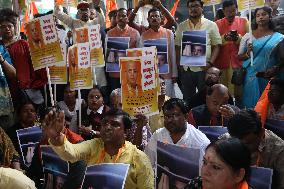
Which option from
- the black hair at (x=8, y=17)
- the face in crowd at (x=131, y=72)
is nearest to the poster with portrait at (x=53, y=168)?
the face in crowd at (x=131, y=72)

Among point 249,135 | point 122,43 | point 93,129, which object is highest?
point 122,43

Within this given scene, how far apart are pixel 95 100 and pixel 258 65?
1864 mm

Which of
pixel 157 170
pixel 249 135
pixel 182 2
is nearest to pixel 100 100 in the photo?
pixel 157 170

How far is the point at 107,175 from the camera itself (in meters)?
3.35

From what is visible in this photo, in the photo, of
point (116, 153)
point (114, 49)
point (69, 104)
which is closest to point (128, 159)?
point (116, 153)

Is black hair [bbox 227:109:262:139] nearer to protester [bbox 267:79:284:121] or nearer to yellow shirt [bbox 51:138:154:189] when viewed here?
yellow shirt [bbox 51:138:154:189]

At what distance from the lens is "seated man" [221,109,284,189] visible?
10.8 feet

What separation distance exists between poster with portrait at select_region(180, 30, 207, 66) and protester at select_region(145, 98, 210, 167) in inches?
78.1

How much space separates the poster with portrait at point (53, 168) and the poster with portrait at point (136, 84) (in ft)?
2.34

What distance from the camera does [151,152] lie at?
13.4 feet

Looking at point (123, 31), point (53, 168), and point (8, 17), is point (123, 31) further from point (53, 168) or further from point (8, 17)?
point (53, 168)

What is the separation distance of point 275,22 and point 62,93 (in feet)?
8.93

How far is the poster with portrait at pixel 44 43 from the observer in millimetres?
5105

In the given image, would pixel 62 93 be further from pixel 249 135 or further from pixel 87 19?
pixel 249 135
